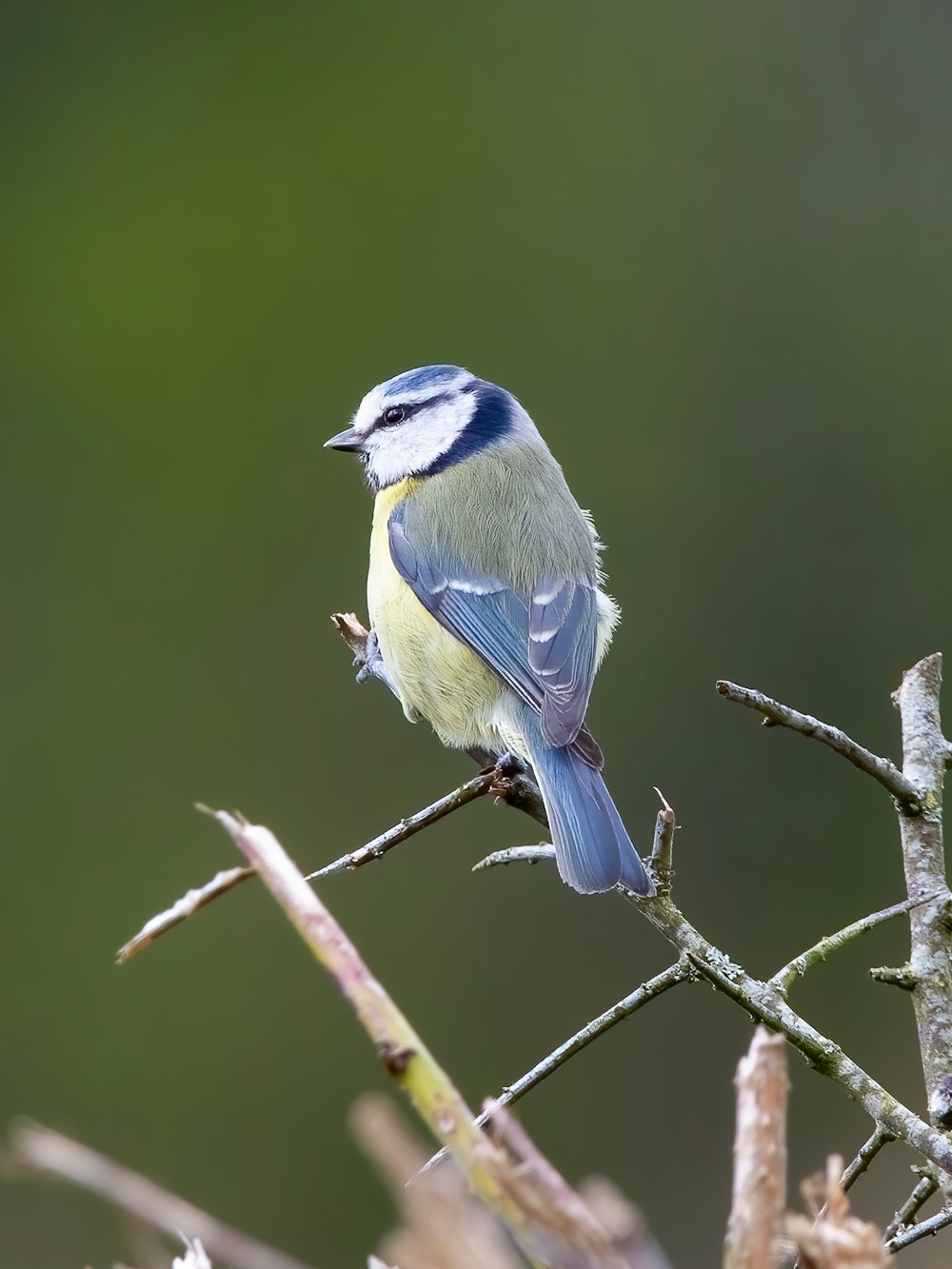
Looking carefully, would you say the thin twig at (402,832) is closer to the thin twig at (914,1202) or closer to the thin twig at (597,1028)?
the thin twig at (597,1028)

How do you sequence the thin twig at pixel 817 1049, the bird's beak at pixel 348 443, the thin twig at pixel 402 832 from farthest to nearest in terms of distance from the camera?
the bird's beak at pixel 348 443 < the thin twig at pixel 402 832 < the thin twig at pixel 817 1049

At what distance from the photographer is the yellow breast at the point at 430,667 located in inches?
75.7

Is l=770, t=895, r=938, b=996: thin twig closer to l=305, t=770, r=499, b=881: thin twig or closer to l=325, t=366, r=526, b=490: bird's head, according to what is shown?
l=305, t=770, r=499, b=881: thin twig

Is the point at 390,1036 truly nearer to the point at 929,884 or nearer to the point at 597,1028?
the point at 597,1028

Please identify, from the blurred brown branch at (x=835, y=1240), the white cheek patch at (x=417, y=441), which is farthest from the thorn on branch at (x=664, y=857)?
the white cheek patch at (x=417, y=441)

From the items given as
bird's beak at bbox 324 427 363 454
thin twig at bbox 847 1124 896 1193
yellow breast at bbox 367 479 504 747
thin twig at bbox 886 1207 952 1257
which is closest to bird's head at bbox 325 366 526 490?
bird's beak at bbox 324 427 363 454

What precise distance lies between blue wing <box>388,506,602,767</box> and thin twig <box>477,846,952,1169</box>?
698 millimetres

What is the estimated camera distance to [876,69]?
A: 4055 mm

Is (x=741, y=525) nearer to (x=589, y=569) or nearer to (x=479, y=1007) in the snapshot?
(x=479, y=1007)

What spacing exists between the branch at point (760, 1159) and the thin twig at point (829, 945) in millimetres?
601

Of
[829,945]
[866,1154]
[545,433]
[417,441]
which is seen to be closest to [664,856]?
[829,945]

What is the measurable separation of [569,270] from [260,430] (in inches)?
36.1

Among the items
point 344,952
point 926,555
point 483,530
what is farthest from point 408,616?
point 926,555

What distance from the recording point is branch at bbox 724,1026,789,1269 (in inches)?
16.2
